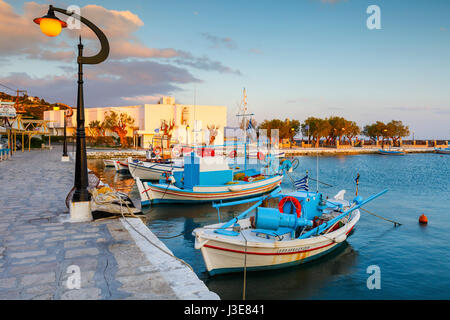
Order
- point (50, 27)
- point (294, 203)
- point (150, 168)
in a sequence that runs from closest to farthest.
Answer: point (50, 27) < point (294, 203) < point (150, 168)

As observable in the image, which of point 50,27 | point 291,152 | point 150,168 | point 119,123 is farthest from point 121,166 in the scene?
point 291,152

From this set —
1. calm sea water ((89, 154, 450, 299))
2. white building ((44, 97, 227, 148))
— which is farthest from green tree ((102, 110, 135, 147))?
calm sea water ((89, 154, 450, 299))

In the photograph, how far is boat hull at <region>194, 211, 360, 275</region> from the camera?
8.38m

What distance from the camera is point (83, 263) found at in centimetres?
505

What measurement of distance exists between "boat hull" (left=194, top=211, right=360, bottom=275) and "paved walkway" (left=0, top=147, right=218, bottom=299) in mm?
2212

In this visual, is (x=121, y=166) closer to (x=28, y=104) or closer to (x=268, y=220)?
(x=268, y=220)

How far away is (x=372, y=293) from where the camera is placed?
28.5ft

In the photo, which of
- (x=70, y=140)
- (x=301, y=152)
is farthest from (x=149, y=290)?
(x=70, y=140)

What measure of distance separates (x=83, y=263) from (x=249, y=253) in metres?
4.81

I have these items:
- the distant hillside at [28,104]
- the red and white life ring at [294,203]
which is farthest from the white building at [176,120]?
the red and white life ring at [294,203]

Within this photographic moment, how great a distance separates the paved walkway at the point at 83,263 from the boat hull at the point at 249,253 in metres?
2.21

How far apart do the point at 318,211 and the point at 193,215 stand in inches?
313

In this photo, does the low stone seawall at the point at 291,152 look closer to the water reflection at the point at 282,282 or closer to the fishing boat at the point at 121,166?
the fishing boat at the point at 121,166

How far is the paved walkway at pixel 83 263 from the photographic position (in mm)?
4109
